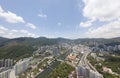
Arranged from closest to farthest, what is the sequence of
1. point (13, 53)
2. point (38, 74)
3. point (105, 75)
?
point (105, 75) → point (38, 74) → point (13, 53)

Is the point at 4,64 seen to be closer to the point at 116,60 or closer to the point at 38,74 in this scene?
the point at 38,74

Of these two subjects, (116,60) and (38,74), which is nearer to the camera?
(38,74)

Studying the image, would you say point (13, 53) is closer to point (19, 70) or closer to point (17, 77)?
point (19, 70)

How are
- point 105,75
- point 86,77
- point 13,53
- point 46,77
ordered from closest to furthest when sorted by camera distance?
point 86,77, point 105,75, point 46,77, point 13,53

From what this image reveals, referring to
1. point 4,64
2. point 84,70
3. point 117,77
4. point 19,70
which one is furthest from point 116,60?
point 4,64

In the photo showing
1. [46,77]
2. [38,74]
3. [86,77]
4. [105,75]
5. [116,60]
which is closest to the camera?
[86,77]

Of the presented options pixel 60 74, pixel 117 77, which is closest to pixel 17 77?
pixel 60 74

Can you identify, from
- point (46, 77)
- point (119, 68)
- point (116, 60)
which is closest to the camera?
point (46, 77)

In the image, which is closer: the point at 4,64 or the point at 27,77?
the point at 27,77

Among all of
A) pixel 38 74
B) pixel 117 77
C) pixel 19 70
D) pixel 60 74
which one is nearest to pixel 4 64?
pixel 19 70
